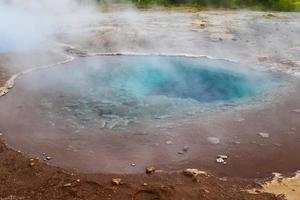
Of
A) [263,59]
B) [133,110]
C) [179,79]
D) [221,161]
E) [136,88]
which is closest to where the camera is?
[221,161]

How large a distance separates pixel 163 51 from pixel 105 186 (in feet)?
30.6

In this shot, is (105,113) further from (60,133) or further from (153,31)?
(153,31)

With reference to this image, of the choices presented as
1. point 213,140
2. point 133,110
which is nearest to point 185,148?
point 213,140

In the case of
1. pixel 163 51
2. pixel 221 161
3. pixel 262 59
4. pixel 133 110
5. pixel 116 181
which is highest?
pixel 163 51

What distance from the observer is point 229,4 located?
25062 mm

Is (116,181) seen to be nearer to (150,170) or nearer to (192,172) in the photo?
(150,170)

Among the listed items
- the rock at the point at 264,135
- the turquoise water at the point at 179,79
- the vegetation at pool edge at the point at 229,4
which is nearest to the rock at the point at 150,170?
the rock at the point at 264,135

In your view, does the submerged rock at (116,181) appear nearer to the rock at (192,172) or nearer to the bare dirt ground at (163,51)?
the bare dirt ground at (163,51)

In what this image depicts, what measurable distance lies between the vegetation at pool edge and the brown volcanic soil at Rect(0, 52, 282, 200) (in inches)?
712

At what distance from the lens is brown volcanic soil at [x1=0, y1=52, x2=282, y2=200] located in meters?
7.11

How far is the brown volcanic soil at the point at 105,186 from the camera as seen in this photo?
711cm

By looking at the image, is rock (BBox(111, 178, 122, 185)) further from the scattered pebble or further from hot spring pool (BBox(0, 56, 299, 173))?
the scattered pebble

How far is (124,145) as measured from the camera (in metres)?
8.95

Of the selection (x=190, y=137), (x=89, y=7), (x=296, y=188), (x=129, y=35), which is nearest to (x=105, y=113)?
(x=190, y=137)
